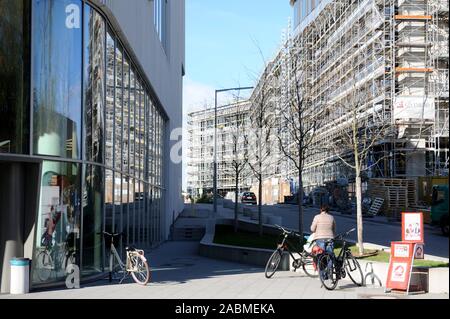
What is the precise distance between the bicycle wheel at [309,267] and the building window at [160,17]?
14772 mm

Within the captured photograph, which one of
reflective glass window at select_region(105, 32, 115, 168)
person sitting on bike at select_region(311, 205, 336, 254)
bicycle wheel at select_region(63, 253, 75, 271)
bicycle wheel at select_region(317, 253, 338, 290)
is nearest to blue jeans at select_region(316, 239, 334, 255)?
person sitting on bike at select_region(311, 205, 336, 254)

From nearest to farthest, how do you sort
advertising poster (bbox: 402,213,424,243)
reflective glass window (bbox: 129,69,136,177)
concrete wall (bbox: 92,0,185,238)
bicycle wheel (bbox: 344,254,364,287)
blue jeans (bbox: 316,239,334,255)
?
advertising poster (bbox: 402,213,424,243) → blue jeans (bbox: 316,239,334,255) → bicycle wheel (bbox: 344,254,364,287) → concrete wall (bbox: 92,0,185,238) → reflective glass window (bbox: 129,69,136,177)

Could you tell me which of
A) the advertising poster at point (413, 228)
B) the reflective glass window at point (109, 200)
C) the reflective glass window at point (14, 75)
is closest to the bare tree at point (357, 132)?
the advertising poster at point (413, 228)

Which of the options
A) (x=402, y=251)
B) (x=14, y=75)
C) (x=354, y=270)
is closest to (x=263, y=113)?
(x=354, y=270)

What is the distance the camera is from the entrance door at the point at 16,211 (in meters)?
11.7

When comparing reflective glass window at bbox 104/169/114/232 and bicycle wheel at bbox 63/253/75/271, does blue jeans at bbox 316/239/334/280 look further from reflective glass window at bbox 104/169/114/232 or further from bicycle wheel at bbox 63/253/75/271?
reflective glass window at bbox 104/169/114/232

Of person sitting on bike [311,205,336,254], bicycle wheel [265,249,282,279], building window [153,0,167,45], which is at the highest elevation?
building window [153,0,167,45]

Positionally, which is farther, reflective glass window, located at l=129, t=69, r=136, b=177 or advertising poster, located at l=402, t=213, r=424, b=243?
reflective glass window, located at l=129, t=69, r=136, b=177

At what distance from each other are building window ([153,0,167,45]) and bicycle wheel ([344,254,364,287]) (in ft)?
52.9

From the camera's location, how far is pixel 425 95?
43562mm

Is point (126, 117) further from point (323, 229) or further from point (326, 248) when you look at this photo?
point (326, 248)

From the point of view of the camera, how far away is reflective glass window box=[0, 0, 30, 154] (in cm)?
1098

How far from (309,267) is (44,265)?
245 inches

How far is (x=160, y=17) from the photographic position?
2861 centimetres
